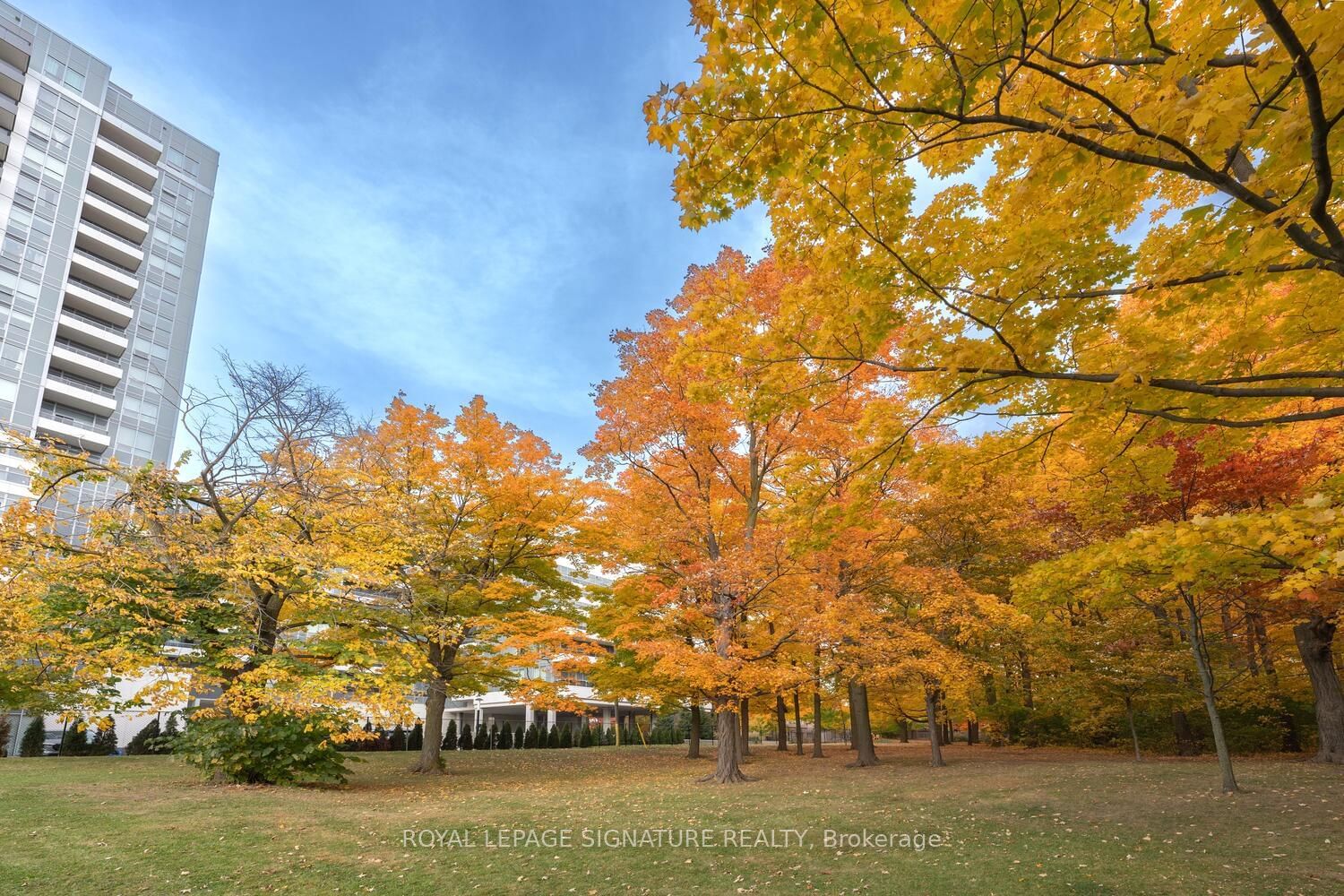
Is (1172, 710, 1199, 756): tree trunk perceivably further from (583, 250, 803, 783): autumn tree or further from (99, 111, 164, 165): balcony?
(99, 111, 164, 165): balcony

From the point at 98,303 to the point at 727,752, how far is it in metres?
53.1

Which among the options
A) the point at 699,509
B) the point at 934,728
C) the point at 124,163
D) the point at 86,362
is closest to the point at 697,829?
the point at 699,509

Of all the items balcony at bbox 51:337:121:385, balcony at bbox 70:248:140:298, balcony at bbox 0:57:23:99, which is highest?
balcony at bbox 0:57:23:99

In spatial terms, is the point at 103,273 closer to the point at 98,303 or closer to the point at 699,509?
the point at 98,303

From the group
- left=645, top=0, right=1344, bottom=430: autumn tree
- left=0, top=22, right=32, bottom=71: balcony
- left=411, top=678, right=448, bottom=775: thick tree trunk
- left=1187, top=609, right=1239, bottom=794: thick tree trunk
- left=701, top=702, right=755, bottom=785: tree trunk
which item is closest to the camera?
left=645, top=0, right=1344, bottom=430: autumn tree

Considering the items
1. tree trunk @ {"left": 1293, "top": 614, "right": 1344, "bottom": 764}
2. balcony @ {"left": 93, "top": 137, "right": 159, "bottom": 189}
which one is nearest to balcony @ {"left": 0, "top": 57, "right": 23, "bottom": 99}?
balcony @ {"left": 93, "top": 137, "right": 159, "bottom": 189}

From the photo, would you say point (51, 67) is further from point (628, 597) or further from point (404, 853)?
point (404, 853)

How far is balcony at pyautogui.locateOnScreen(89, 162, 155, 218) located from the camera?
4638 centimetres

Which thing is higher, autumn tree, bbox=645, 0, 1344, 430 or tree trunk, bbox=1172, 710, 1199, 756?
autumn tree, bbox=645, 0, 1344, 430

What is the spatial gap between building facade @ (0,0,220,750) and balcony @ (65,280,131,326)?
8cm

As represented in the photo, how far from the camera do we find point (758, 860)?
23.3ft

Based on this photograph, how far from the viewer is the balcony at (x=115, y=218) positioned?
45656 mm

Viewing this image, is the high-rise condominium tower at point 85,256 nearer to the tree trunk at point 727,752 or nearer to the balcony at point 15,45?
the balcony at point 15,45

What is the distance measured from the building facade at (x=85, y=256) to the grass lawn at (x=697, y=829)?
36.9m
